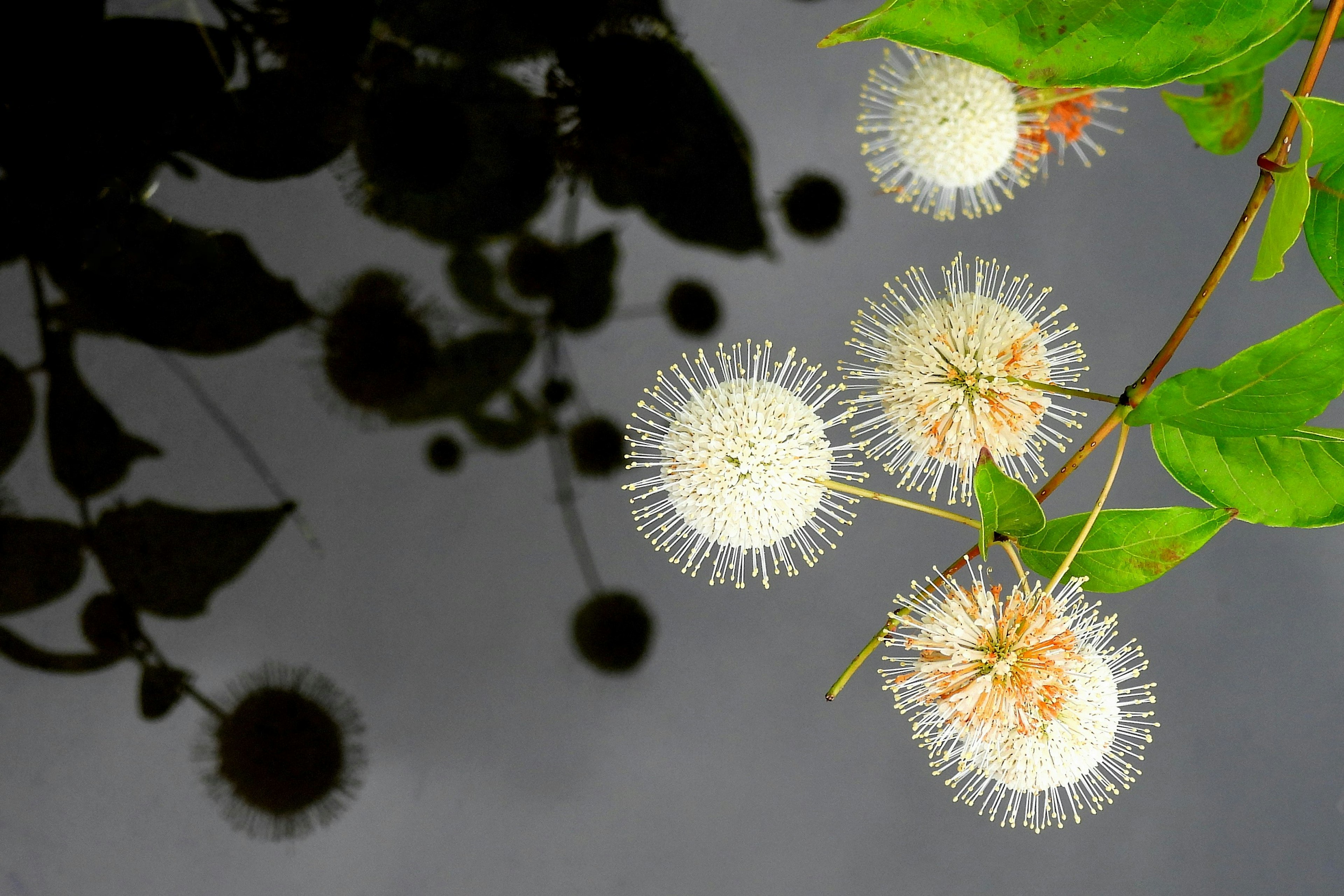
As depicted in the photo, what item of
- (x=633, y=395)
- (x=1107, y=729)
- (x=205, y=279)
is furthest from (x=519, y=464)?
(x=1107, y=729)

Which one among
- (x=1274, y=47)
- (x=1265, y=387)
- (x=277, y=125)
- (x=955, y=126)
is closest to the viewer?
(x=1265, y=387)

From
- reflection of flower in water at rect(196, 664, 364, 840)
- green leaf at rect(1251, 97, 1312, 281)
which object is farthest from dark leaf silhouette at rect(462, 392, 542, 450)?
green leaf at rect(1251, 97, 1312, 281)

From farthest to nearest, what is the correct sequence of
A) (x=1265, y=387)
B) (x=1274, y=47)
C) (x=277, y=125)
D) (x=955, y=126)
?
1. (x=277, y=125)
2. (x=955, y=126)
3. (x=1274, y=47)
4. (x=1265, y=387)

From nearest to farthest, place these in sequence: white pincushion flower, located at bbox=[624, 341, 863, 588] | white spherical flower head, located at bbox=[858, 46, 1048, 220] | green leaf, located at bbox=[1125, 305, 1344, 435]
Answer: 1. green leaf, located at bbox=[1125, 305, 1344, 435]
2. white pincushion flower, located at bbox=[624, 341, 863, 588]
3. white spherical flower head, located at bbox=[858, 46, 1048, 220]

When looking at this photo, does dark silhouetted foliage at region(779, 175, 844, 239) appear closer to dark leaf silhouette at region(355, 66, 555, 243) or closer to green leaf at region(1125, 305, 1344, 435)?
dark leaf silhouette at region(355, 66, 555, 243)

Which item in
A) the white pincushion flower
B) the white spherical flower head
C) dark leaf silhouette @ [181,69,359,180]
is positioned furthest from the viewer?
dark leaf silhouette @ [181,69,359,180]

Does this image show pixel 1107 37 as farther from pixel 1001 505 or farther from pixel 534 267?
pixel 534 267

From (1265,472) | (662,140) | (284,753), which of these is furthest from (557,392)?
(1265,472)
